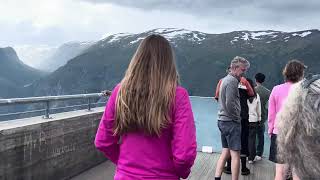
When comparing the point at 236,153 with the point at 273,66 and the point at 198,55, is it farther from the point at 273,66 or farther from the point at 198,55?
the point at 198,55

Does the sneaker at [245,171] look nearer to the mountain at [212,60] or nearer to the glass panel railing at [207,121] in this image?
the glass panel railing at [207,121]

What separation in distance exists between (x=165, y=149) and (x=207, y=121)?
8489 millimetres

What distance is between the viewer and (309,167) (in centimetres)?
167

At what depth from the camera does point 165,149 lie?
3510 mm

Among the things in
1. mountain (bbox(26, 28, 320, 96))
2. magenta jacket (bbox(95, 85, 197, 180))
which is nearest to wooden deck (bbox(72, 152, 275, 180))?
magenta jacket (bbox(95, 85, 197, 180))

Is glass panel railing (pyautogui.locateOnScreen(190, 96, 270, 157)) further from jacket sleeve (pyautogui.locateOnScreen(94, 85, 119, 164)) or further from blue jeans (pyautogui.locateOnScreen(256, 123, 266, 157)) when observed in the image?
jacket sleeve (pyautogui.locateOnScreen(94, 85, 119, 164))

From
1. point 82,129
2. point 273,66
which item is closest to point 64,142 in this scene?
point 82,129

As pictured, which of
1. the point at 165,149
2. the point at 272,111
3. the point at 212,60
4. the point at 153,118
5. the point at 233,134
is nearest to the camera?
the point at 153,118

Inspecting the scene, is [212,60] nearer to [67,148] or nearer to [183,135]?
[67,148]

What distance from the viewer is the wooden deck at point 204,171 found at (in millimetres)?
9242

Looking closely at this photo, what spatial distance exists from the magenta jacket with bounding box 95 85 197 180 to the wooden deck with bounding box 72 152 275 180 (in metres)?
Result: 5.68

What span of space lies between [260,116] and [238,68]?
303 centimetres

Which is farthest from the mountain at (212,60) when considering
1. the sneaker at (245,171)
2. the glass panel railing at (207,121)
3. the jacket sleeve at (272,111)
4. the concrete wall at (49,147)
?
the jacket sleeve at (272,111)

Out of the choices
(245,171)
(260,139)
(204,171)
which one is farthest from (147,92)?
(260,139)
